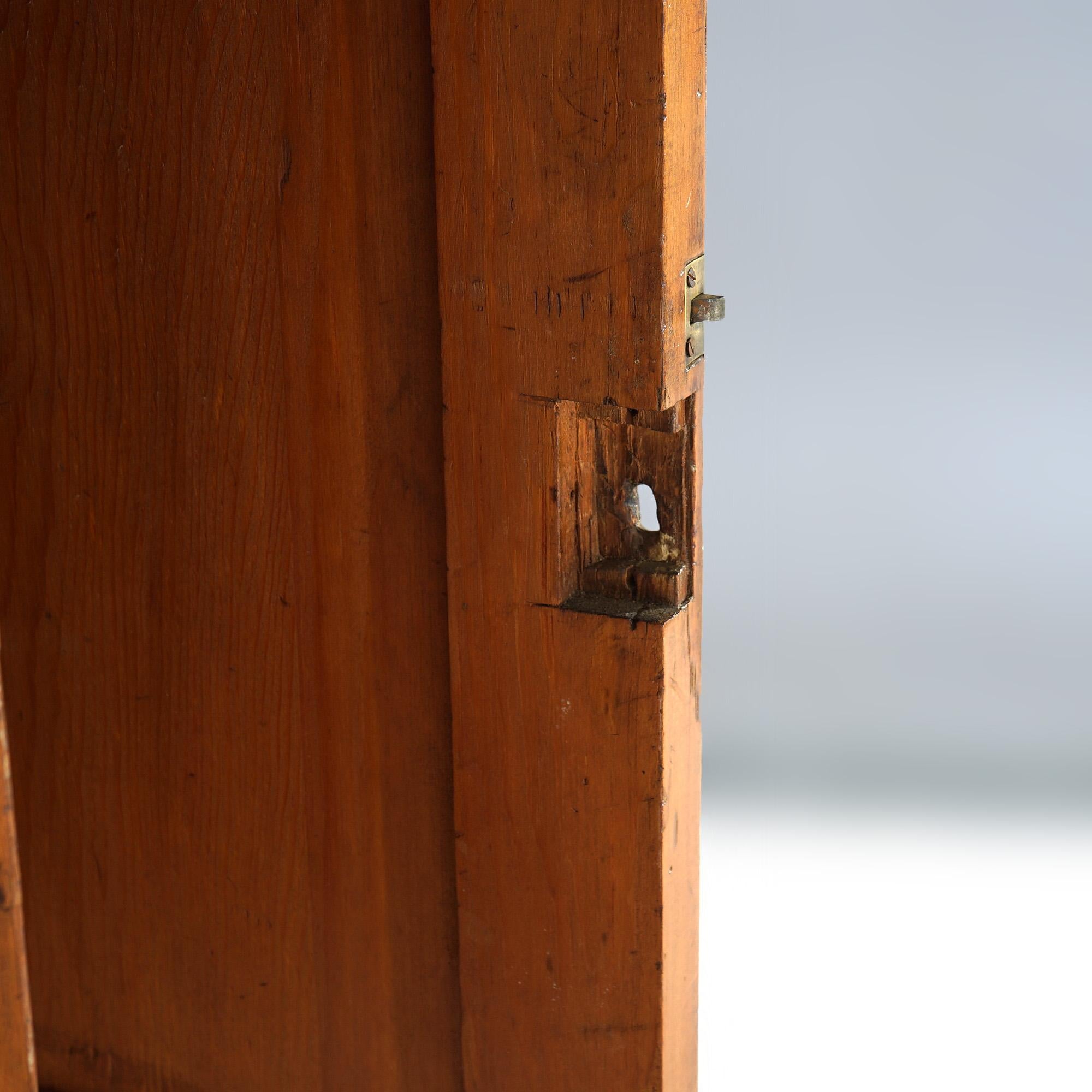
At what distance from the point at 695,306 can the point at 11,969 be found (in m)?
0.59

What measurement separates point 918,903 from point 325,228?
1306 mm

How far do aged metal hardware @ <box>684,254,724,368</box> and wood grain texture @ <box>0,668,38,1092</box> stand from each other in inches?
20.1

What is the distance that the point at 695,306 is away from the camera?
3.79 feet

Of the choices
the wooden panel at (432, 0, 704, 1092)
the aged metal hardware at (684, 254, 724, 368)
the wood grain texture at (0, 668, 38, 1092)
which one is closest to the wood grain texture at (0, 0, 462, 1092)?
the wooden panel at (432, 0, 704, 1092)

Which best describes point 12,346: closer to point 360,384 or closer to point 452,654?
point 360,384

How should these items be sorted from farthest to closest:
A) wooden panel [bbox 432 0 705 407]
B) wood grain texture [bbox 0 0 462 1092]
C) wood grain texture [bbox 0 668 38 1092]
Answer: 1. wood grain texture [bbox 0 0 462 1092]
2. wooden panel [bbox 432 0 705 407]
3. wood grain texture [bbox 0 668 38 1092]

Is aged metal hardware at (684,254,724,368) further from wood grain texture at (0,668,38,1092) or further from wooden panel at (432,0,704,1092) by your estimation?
wood grain texture at (0,668,38,1092)

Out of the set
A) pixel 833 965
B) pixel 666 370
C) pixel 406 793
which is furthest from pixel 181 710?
pixel 833 965

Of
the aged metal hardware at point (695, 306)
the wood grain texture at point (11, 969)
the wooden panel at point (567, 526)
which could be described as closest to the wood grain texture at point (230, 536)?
the wooden panel at point (567, 526)

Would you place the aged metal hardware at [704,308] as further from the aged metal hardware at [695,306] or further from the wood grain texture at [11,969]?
the wood grain texture at [11,969]

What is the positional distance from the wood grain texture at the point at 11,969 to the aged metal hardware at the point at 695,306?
20.1 inches

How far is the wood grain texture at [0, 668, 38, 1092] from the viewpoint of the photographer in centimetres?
87

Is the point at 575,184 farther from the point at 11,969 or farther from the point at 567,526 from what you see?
the point at 11,969

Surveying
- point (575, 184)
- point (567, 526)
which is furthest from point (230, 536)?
point (575, 184)
